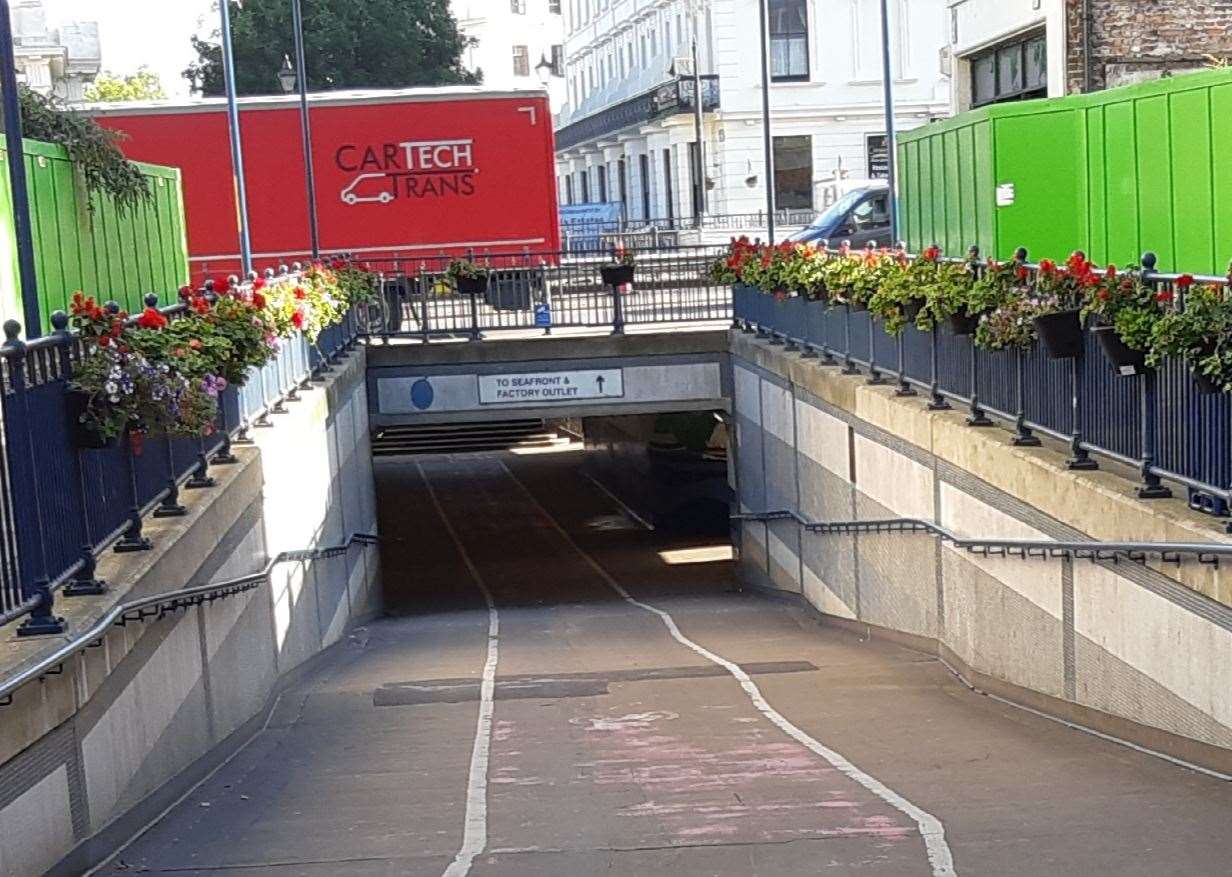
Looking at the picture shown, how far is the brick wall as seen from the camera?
28906 mm

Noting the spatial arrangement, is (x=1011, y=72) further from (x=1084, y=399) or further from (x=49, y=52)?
(x=49, y=52)

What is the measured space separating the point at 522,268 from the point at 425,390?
8.71ft

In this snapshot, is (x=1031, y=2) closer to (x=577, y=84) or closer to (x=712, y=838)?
(x=712, y=838)

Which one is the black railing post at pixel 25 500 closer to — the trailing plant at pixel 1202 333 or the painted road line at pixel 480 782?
the painted road line at pixel 480 782

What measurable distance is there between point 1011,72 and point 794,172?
27.5m

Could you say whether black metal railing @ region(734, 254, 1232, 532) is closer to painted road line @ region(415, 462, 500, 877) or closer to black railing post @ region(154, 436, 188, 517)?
painted road line @ region(415, 462, 500, 877)

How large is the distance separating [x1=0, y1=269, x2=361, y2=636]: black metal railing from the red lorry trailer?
78.5ft

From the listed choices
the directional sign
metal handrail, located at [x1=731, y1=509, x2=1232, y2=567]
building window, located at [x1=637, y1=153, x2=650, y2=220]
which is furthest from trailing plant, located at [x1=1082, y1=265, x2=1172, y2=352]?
building window, located at [x1=637, y1=153, x2=650, y2=220]

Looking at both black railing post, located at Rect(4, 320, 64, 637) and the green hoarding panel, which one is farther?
the green hoarding panel

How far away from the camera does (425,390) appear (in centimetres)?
3159

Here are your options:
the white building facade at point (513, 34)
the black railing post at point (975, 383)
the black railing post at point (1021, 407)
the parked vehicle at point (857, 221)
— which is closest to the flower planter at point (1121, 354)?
the black railing post at point (1021, 407)

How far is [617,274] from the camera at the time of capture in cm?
3112

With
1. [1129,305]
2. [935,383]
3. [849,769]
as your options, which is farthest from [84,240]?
[849,769]

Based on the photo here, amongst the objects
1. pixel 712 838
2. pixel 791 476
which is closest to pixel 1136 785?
pixel 712 838
